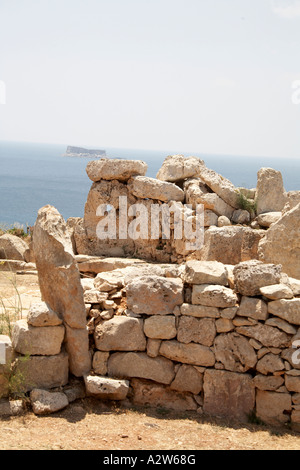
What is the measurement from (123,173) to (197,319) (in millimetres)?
5900

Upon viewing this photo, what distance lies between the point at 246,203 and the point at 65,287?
20.2 ft

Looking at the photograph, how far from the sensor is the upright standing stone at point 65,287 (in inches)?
264

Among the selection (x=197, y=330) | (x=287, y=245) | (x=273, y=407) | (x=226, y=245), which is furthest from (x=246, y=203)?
(x=273, y=407)

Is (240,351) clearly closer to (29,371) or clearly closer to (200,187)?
(29,371)

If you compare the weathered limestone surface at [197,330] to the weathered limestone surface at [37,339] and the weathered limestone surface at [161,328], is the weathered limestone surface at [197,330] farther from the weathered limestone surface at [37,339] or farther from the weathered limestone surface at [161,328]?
the weathered limestone surface at [37,339]

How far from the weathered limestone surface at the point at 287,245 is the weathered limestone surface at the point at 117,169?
4.67 metres

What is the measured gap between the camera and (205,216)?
11492mm

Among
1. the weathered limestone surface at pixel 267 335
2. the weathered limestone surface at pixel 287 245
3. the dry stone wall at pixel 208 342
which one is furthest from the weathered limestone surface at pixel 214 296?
the weathered limestone surface at pixel 287 245

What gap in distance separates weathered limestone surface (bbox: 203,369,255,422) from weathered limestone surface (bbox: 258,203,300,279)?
2065mm

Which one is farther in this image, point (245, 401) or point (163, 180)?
point (163, 180)

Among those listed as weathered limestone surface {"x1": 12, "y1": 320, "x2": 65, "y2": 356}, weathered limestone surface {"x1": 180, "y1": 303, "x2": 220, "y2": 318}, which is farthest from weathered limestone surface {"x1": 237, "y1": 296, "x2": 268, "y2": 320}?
weathered limestone surface {"x1": 12, "y1": 320, "x2": 65, "y2": 356}

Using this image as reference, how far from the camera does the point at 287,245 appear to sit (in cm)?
804

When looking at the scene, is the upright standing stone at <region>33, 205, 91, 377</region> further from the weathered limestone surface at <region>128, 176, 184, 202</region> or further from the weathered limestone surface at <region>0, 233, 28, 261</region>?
the weathered limestone surface at <region>0, 233, 28, 261</region>
